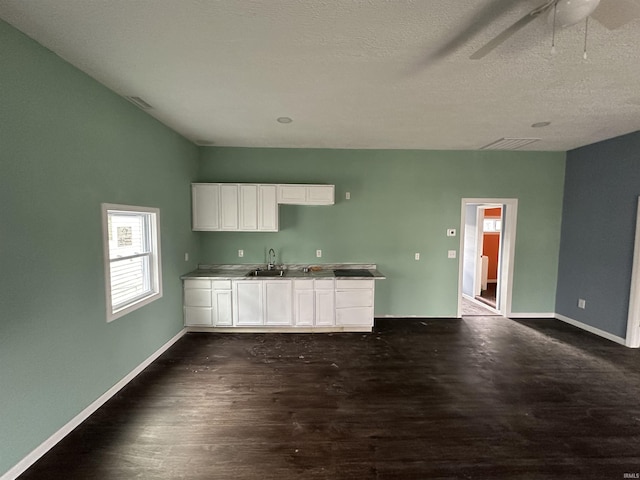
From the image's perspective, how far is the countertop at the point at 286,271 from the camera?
3.82 m

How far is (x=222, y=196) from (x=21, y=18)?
256 centimetres

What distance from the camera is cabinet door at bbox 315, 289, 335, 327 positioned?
12.6ft

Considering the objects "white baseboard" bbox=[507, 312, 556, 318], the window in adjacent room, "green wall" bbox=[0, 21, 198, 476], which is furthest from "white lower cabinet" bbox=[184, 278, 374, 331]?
the window in adjacent room

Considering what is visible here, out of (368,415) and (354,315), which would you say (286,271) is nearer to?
(354,315)

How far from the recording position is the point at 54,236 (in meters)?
1.90

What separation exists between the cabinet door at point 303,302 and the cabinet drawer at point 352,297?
0.39 meters

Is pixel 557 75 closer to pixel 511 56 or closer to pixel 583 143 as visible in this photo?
pixel 511 56

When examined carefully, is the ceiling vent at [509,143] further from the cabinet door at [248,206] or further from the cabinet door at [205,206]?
the cabinet door at [205,206]

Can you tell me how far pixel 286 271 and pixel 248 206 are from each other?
1.17 meters

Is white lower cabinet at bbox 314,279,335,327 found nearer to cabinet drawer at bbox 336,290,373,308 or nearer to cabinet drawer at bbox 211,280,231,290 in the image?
cabinet drawer at bbox 336,290,373,308

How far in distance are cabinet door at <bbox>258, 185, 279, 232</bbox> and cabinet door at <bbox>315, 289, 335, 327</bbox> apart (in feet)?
3.97

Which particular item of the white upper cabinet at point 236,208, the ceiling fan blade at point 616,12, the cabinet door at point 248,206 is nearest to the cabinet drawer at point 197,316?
the white upper cabinet at point 236,208

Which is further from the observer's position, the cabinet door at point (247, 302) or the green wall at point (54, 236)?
the cabinet door at point (247, 302)

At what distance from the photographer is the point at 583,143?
387 cm
